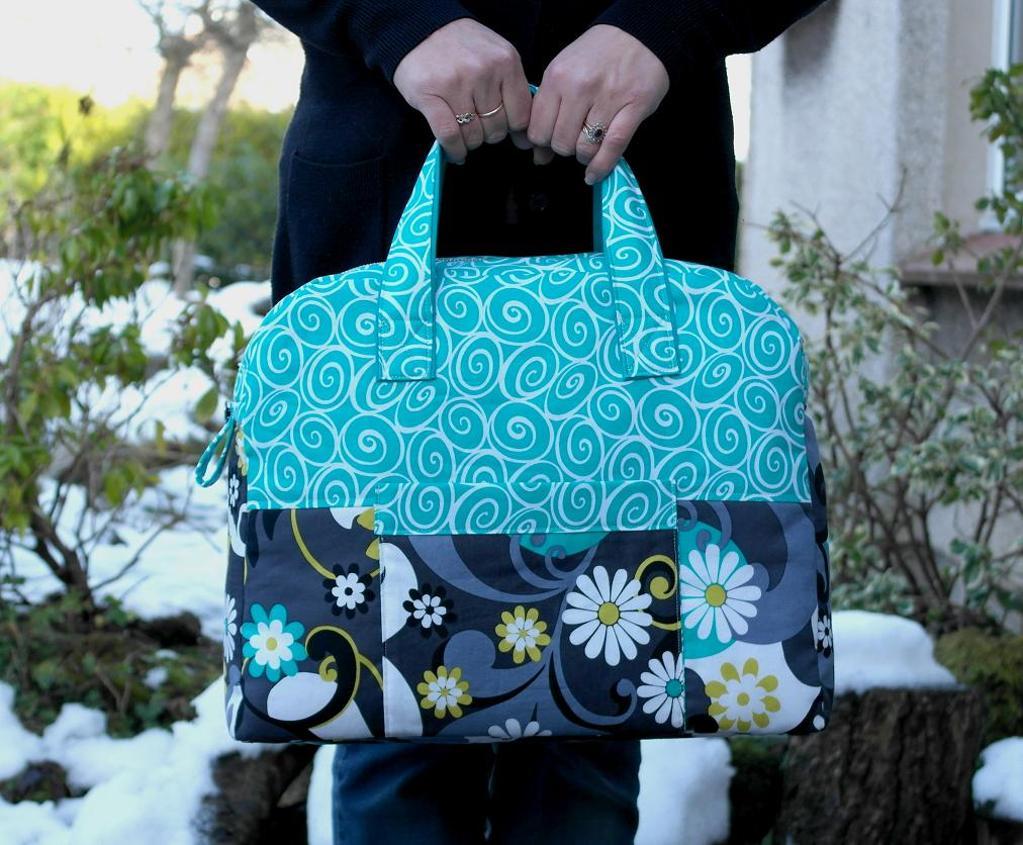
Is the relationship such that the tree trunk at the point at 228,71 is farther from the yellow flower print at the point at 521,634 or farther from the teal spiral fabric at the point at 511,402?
the yellow flower print at the point at 521,634

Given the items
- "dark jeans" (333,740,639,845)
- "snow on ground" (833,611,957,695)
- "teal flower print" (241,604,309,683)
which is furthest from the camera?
"snow on ground" (833,611,957,695)

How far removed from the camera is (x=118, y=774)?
2461 mm

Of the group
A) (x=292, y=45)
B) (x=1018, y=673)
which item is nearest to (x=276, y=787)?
(x=1018, y=673)

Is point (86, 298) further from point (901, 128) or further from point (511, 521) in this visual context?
point (901, 128)

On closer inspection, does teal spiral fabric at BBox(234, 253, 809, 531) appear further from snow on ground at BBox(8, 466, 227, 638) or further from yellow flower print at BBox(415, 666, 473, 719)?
snow on ground at BBox(8, 466, 227, 638)

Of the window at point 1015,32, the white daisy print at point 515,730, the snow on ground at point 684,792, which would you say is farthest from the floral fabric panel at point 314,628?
the window at point 1015,32

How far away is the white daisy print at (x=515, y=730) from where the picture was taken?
1221 millimetres

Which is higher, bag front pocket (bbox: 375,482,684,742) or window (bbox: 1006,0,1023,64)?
window (bbox: 1006,0,1023,64)

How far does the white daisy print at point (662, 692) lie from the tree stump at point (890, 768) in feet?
A: 3.92

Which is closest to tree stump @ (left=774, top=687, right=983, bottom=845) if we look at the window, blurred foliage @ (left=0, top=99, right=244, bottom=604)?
blurred foliage @ (left=0, top=99, right=244, bottom=604)

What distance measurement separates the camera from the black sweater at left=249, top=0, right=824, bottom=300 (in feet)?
4.40

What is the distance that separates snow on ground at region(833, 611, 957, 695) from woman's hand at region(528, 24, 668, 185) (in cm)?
138

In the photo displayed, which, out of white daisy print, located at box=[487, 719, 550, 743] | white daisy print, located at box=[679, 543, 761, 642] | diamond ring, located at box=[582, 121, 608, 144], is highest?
diamond ring, located at box=[582, 121, 608, 144]

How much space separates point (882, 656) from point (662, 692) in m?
1.29
